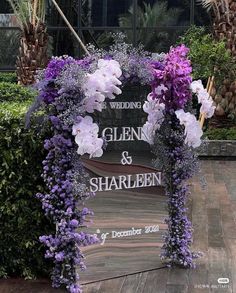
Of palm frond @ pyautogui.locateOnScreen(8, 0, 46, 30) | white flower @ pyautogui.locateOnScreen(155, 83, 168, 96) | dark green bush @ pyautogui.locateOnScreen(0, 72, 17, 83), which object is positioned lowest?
white flower @ pyautogui.locateOnScreen(155, 83, 168, 96)

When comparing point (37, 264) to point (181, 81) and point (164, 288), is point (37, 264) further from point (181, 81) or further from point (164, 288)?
point (181, 81)

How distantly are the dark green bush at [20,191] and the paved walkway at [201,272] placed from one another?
10.3 inches

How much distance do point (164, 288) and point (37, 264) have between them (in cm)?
107

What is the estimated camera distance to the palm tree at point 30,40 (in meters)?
12.8

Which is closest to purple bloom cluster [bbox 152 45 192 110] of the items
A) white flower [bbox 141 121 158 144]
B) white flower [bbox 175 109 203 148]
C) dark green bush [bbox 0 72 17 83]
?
white flower [bbox 175 109 203 148]

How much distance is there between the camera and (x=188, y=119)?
14.7ft

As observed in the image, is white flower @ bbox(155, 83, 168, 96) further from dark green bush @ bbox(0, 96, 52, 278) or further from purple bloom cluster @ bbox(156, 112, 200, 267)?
dark green bush @ bbox(0, 96, 52, 278)

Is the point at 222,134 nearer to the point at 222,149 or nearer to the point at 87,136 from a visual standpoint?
the point at 222,149

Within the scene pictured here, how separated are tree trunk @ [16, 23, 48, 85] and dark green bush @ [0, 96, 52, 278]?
341 inches

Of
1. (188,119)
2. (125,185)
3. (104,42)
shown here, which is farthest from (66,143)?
(104,42)

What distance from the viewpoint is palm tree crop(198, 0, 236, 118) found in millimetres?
11398

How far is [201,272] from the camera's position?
4.82 meters

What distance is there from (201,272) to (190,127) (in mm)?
1280

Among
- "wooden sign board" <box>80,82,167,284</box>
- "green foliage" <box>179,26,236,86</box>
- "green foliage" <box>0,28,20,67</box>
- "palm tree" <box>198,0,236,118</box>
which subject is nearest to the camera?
"wooden sign board" <box>80,82,167,284</box>
